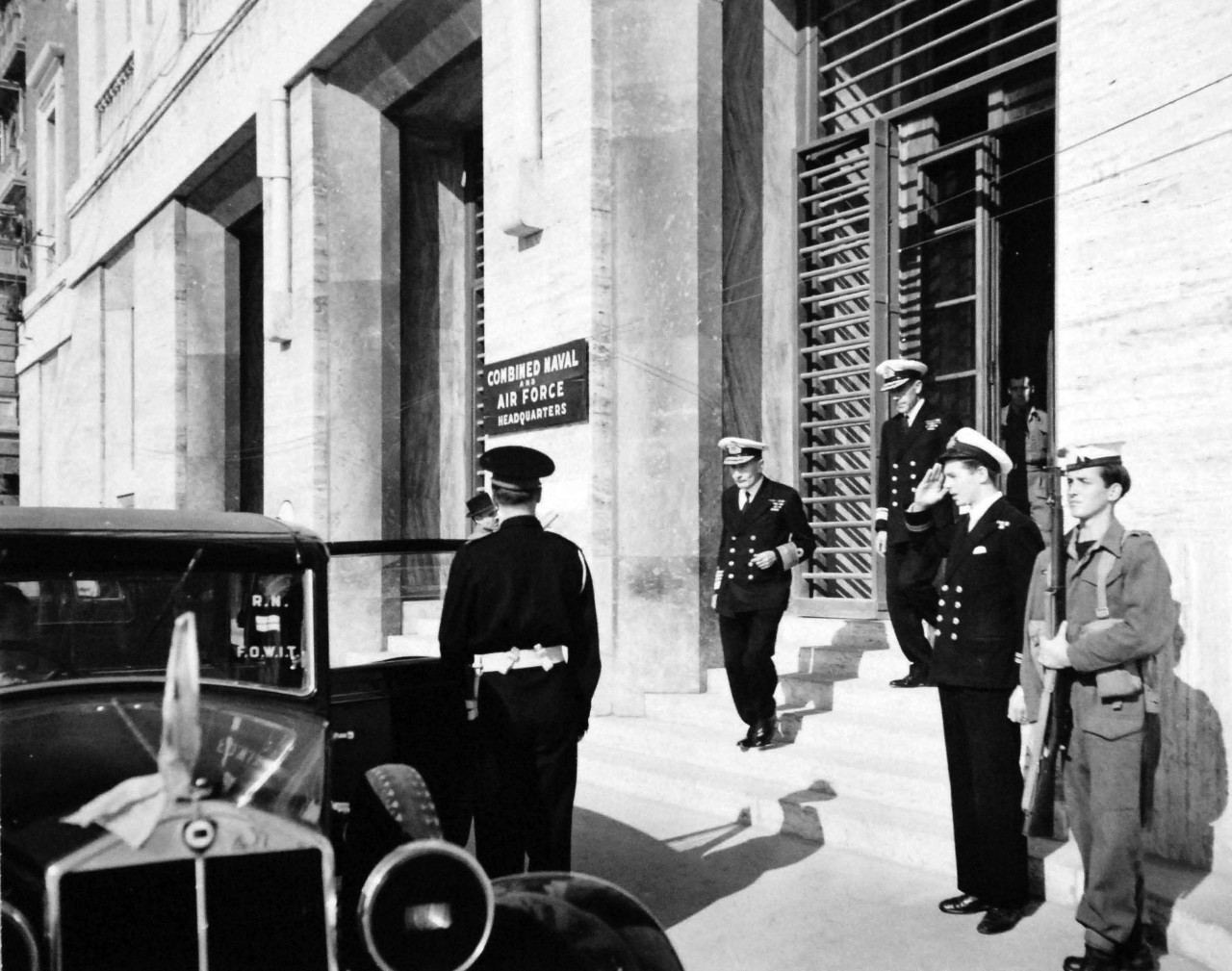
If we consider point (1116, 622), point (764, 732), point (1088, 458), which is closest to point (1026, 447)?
point (764, 732)

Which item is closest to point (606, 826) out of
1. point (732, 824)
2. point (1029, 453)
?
point (732, 824)

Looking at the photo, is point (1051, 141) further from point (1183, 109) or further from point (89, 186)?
point (89, 186)

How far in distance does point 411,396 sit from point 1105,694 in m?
10.4

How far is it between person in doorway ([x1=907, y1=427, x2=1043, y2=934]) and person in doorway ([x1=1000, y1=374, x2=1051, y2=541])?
334 cm

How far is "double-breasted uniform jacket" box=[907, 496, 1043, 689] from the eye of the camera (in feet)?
16.0

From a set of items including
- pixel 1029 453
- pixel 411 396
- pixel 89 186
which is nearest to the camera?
pixel 1029 453

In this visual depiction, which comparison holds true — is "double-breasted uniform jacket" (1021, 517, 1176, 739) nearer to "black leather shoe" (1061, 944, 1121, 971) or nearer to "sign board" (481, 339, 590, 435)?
"black leather shoe" (1061, 944, 1121, 971)

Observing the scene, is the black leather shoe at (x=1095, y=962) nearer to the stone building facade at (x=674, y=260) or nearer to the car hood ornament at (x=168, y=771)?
the stone building facade at (x=674, y=260)

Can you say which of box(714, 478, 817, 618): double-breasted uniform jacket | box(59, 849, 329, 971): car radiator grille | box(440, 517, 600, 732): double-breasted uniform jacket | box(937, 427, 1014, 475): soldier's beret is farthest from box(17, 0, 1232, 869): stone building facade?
box(59, 849, 329, 971): car radiator grille

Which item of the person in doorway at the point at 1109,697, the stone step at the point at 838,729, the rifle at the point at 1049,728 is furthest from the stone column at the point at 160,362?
the person in doorway at the point at 1109,697

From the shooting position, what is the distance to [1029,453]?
8.54 m

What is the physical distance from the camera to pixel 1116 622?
423cm

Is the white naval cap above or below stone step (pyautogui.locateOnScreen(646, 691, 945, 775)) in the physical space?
above

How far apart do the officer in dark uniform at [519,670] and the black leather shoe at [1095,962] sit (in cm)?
182
